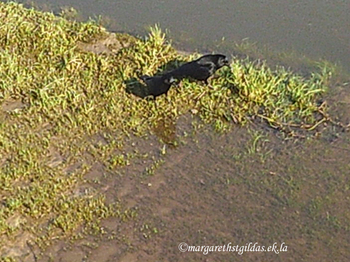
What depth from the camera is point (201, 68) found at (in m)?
4.82

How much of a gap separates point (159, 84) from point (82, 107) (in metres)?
0.68

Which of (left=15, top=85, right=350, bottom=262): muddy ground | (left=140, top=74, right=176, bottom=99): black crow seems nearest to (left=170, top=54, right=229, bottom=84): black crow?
(left=140, top=74, right=176, bottom=99): black crow

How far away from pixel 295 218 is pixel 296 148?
0.77m

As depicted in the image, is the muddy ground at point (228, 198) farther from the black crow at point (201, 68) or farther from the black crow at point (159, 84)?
the black crow at point (201, 68)

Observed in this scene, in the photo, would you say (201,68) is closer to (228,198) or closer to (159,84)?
(159,84)

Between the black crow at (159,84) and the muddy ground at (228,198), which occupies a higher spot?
the black crow at (159,84)

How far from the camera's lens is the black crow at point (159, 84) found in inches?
188

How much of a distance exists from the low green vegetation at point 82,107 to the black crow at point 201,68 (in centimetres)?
17

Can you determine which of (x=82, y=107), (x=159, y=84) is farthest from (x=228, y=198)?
(x=82, y=107)

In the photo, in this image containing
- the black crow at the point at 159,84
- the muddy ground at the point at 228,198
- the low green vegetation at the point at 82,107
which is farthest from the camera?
the black crow at the point at 159,84

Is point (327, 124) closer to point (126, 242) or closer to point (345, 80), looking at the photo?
point (345, 80)

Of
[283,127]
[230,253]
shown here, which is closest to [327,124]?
[283,127]

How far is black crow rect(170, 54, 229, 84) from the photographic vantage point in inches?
190

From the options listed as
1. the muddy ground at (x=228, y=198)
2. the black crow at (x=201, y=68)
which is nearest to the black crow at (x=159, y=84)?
the black crow at (x=201, y=68)
